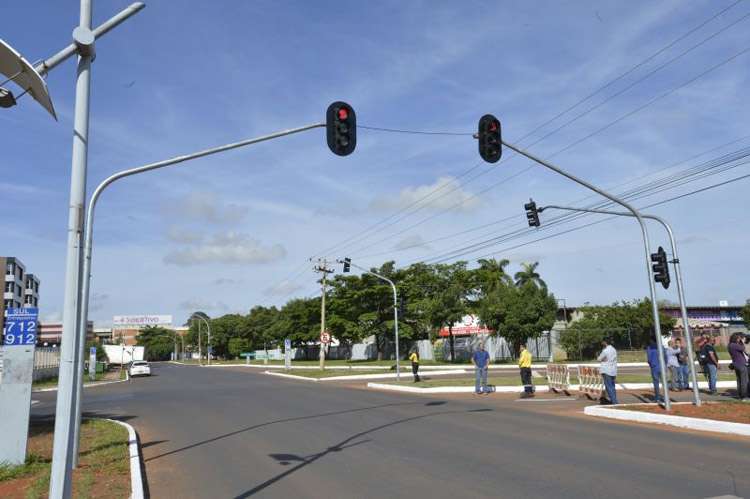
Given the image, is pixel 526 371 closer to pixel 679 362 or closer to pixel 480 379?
pixel 480 379

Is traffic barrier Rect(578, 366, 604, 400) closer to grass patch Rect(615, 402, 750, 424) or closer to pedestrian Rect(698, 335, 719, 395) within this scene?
pedestrian Rect(698, 335, 719, 395)

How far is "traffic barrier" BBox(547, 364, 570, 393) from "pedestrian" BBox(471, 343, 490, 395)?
7.57ft

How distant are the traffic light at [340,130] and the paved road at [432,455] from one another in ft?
16.9

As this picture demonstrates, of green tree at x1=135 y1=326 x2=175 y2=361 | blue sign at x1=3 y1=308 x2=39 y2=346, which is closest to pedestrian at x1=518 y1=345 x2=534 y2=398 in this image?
blue sign at x1=3 y1=308 x2=39 y2=346

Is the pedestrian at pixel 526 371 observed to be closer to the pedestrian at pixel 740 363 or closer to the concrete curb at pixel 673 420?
the concrete curb at pixel 673 420

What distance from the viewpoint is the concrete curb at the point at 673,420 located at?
11.3 m

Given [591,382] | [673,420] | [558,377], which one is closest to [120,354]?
[558,377]

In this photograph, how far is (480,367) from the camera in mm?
21359

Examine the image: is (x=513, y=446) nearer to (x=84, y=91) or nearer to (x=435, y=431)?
(x=435, y=431)

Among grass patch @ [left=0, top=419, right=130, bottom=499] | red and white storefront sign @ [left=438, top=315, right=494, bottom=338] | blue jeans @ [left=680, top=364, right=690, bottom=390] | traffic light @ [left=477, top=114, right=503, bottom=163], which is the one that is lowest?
grass patch @ [left=0, top=419, right=130, bottom=499]

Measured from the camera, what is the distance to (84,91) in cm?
581

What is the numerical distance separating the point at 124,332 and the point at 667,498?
189 m

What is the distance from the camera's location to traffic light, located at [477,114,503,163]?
41.2 ft

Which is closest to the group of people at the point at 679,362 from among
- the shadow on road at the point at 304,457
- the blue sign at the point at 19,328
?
the shadow on road at the point at 304,457
